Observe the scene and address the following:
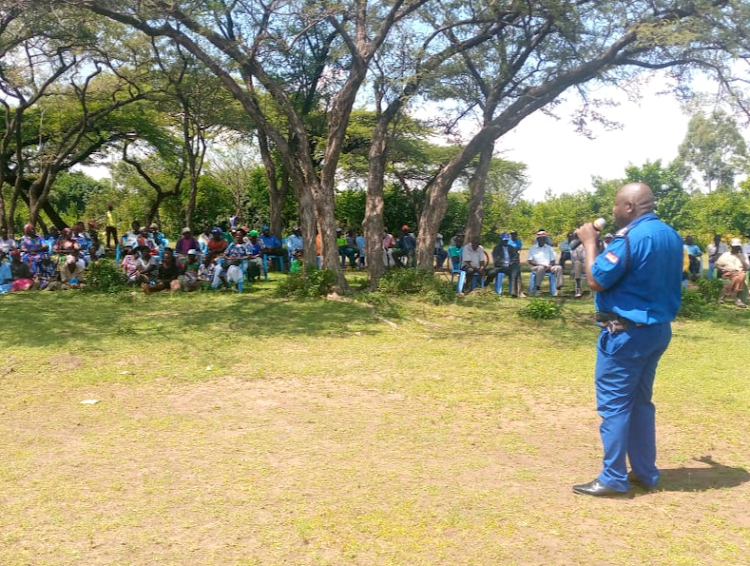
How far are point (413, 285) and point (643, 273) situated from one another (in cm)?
849

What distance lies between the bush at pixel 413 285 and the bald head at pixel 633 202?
7.96m

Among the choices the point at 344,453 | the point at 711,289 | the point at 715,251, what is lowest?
the point at 344,453

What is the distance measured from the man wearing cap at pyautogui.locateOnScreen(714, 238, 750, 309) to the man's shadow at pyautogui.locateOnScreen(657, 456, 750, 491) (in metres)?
9.56

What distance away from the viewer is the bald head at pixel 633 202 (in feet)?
12.6

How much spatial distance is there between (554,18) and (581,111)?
3427mm

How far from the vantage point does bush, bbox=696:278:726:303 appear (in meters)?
12.4

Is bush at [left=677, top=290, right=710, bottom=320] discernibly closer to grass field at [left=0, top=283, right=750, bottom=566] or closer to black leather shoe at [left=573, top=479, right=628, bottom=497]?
grass field at [left=0, top=283, right=750, bottom=566]

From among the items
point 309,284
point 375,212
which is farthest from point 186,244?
point 375,212

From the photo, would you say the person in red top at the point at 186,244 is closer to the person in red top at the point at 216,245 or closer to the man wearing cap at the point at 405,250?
the person in red top at the point at 216,245

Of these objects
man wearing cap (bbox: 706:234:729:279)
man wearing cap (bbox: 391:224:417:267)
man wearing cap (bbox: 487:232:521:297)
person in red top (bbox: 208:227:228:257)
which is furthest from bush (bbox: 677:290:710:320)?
person in red top (bbox: 208:227:228:257)

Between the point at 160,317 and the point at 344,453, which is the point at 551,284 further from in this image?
the point at 344,453

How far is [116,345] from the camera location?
25.3ft

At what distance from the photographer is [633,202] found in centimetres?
386

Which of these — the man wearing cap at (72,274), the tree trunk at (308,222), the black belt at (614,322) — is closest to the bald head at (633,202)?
the black belt at (614,322)
